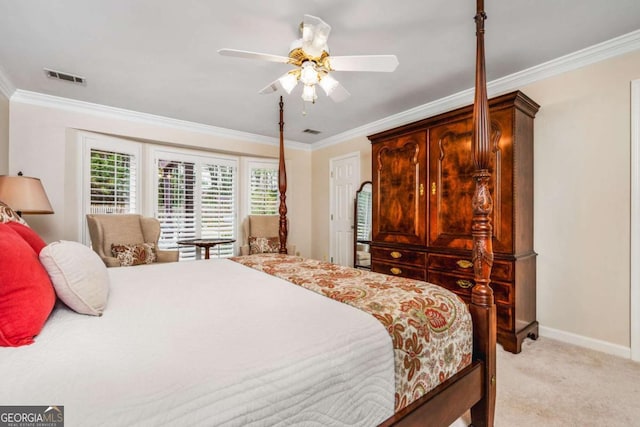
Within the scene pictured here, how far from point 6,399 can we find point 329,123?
4350 mm

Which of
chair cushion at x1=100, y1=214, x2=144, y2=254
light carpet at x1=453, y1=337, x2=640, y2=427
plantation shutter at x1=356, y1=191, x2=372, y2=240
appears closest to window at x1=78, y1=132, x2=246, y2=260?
chair cushion at x1=100, y1=214, x2=144, y2=254

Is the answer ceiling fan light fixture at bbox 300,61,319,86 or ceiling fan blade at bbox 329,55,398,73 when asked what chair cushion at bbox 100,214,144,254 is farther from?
ceiling fan blade at bbox 329,55,398,73

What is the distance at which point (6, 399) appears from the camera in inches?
23.9

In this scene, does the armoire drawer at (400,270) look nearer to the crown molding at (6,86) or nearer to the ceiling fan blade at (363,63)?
the ceiling fan blade at (363,63)

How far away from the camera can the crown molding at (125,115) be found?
339 centimetres

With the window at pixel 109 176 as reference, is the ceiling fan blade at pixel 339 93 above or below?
above

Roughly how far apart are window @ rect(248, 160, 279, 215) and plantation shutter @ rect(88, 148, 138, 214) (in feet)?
5.84

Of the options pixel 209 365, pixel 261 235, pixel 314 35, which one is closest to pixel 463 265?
pixel 314 35

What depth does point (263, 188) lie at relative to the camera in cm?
538

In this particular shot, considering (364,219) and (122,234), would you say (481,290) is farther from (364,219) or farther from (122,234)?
(122,234)

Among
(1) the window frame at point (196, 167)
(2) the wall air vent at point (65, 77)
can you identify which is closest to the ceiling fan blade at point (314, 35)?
(2) the wall air vent at point (65, 77)

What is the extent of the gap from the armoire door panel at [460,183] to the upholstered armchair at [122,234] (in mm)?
3327

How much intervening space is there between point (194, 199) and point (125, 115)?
146 centimetres

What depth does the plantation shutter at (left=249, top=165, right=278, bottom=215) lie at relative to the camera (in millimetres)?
5262
